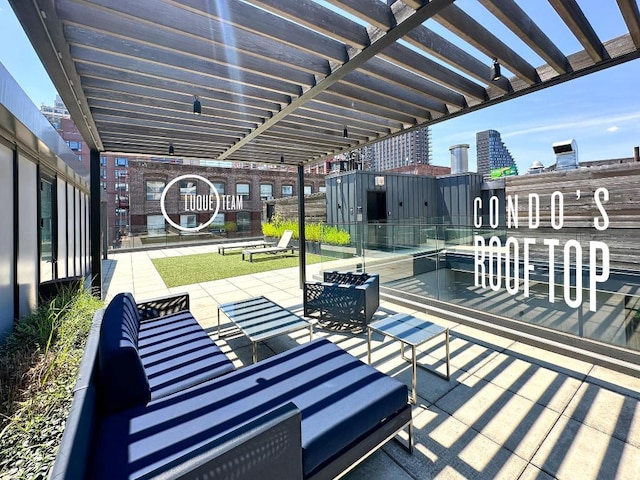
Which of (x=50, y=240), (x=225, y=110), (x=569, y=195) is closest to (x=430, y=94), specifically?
(x=225, y=110)

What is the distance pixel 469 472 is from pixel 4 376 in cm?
283

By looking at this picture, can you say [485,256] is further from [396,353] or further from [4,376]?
[4,376]

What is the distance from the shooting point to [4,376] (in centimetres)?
175

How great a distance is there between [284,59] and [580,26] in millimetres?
2069

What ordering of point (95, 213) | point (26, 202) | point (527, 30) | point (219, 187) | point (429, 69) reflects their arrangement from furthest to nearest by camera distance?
1. point (219, 187)
2. point (95, 213)
3. point (26, 202)
4. point (429, 69)
5. point (527, 30)

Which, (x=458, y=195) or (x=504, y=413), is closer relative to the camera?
(x=504, y=413)

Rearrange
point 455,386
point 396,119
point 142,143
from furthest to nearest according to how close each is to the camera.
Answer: point 142,143 < point 396,119 < point 455,386

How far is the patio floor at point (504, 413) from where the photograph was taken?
1.76 m

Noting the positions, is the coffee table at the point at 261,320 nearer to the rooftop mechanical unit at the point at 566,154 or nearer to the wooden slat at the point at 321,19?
the wooden slat at the point at 321,19

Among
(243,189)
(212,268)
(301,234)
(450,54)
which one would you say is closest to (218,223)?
(243,189)

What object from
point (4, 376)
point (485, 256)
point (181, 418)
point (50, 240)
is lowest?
point (181, 418)

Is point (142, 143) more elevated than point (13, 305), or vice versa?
point (142, 143)

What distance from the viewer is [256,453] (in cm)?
117

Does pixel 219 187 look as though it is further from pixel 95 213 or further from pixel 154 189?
pixel 95 213
